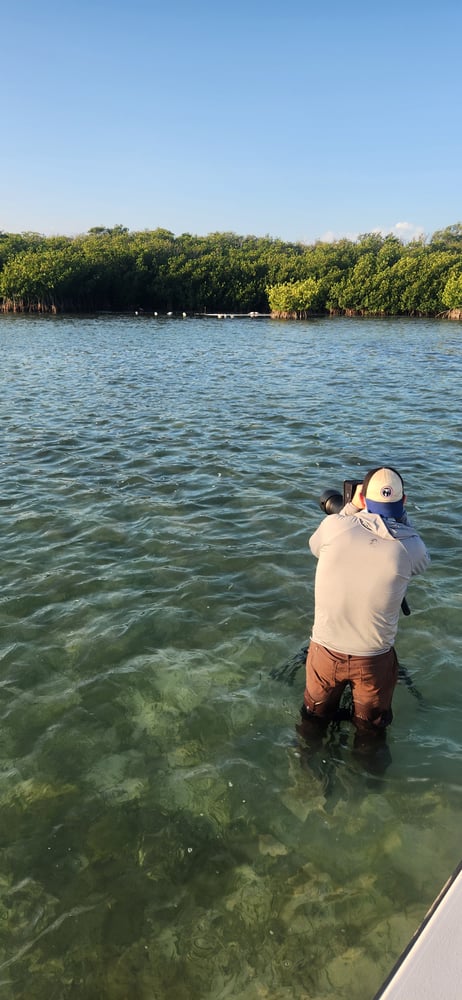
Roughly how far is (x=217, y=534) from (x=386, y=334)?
173 feet

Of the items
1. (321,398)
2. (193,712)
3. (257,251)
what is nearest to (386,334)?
(321,398)

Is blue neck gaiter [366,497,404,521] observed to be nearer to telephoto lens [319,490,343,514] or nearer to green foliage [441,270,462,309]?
telephoto lens [319,490,343,514]

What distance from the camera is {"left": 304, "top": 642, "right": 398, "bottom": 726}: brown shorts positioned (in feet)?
15.2

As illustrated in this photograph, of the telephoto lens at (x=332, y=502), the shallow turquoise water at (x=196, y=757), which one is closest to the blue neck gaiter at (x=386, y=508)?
the telephoto lens at (x=332, y=502)

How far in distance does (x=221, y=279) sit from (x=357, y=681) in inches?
4624

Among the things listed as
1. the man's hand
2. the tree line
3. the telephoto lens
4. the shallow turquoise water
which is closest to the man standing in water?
the man's hand

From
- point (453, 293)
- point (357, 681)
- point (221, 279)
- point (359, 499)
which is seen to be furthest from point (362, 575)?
point (221, 279)

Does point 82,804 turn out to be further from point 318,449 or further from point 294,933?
point 318,449

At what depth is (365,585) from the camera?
431cm

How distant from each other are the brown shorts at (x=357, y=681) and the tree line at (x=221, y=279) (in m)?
86.5

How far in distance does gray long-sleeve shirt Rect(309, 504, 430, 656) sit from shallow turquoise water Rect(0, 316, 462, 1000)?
5.13 ft

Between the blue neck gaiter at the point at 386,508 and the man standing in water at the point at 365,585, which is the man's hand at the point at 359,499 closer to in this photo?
the man standing in water at the point at 365,585

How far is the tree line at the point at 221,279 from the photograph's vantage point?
9062cm

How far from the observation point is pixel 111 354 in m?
39.4
